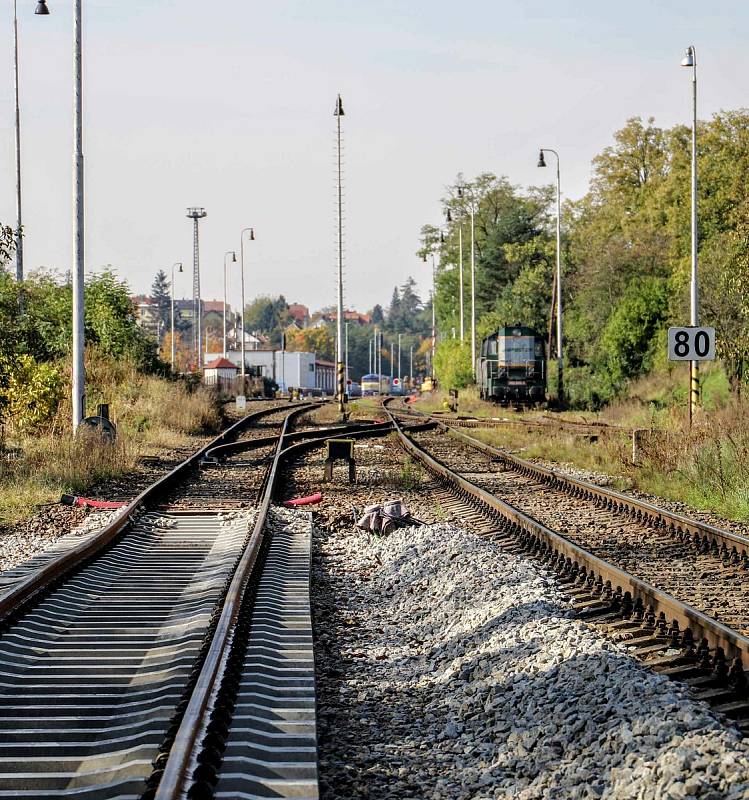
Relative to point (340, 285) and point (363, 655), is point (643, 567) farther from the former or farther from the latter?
point (340, 285)

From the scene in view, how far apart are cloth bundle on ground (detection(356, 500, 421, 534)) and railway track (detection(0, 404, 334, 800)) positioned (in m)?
1.07

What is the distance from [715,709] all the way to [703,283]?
1473 inches

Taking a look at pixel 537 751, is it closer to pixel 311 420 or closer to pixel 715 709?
pixel 715 709

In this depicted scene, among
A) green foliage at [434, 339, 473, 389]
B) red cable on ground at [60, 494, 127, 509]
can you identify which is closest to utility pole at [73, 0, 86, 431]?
red cable on ground at [60, 494, 127, 509]

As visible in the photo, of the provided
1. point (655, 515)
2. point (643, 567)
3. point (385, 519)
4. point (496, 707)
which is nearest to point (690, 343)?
point (655, 515)

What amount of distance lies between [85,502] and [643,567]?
821 centimetres

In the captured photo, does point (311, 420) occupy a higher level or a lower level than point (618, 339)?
lower

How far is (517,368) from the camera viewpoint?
1839 inches

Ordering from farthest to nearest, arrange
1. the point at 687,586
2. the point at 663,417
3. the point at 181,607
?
the point at 663,417
the point at 687,586
the point at 181,607

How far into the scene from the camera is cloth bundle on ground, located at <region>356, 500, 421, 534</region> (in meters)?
13.3

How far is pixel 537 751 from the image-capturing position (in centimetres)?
552

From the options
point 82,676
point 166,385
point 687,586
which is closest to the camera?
point 82,676

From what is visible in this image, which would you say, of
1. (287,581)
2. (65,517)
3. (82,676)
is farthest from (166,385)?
(82,676)

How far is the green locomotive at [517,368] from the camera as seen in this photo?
46.6m
